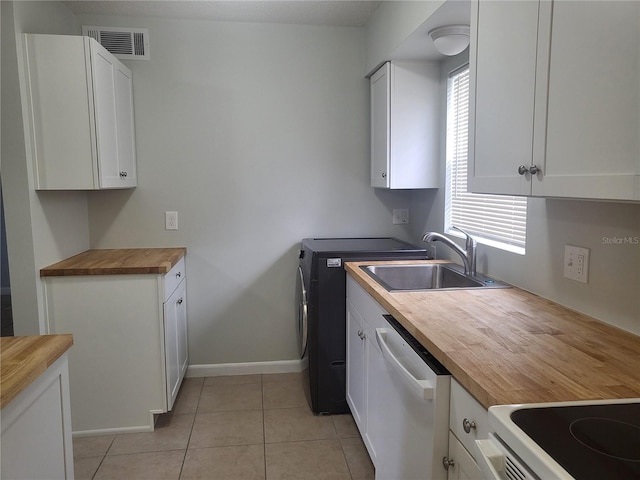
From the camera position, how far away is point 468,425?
1104mm

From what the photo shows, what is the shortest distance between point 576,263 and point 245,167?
7.05ft

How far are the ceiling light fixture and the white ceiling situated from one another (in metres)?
0.78

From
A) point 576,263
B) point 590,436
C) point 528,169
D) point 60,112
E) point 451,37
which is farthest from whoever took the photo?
point 60,112

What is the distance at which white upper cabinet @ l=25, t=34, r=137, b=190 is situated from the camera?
2324mm

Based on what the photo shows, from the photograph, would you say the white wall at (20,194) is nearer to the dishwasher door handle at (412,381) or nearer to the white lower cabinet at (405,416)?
the white lower cabinet at (405,416)

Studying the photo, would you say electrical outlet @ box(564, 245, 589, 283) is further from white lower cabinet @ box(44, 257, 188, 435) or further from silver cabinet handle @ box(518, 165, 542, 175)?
white lower cabinet @ box(44, 257, 188, 435)

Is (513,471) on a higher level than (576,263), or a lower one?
lower

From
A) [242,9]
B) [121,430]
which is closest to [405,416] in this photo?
[121,430]

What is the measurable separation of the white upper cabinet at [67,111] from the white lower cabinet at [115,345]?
0.55 m

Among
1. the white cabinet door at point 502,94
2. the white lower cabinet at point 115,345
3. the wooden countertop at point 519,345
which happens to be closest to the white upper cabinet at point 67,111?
the white lower cabinet at point 115,345

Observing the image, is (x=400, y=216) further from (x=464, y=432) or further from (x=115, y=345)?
(x=464, y=432)

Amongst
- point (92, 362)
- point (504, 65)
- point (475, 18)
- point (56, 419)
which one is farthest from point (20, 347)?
point (475, 18)

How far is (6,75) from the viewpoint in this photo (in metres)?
2.22

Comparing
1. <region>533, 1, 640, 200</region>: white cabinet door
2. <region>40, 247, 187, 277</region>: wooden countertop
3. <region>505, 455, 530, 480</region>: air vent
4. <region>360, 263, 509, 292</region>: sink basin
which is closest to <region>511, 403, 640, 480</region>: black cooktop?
<region>505, 455, 530, 480</region>: air vent
